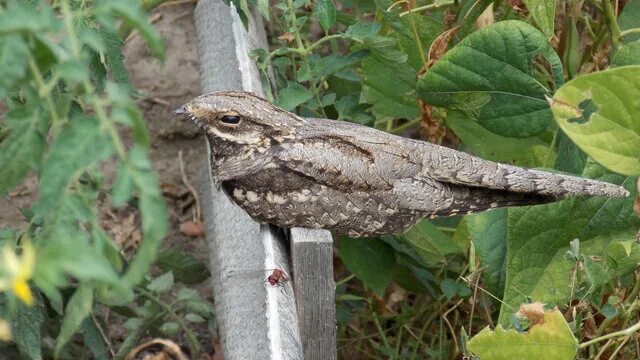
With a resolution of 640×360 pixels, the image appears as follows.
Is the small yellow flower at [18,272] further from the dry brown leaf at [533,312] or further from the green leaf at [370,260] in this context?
the green leaf at [370,260]

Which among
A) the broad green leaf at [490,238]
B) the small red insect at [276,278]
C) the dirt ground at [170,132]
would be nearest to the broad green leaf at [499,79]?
the broad green leaf at [490,238]

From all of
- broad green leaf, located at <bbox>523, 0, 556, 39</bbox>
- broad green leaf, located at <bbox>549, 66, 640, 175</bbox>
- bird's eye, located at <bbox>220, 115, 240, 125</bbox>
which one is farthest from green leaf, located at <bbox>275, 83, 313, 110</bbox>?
broad green leaf, located at <bbox>549, 66, 640, 175</bbox>

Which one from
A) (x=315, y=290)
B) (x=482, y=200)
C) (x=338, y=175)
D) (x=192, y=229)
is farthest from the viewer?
(x=192, y=229)

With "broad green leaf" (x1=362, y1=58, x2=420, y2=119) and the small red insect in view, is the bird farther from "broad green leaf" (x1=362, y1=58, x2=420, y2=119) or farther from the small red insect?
"broad green leaf" (x1=362, y1=58, x2=420, y2=119)

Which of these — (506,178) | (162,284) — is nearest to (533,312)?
(506,178)

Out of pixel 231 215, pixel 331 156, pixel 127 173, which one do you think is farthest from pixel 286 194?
pixel 127 173

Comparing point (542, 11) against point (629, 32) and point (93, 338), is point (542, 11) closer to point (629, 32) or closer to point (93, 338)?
point (629, 32)
